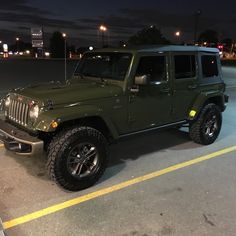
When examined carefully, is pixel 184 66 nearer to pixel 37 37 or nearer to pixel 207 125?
pixel 207 125

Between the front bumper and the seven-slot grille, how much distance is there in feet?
0.45

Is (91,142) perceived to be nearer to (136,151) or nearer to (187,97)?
(136,151)

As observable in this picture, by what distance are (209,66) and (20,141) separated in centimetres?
401

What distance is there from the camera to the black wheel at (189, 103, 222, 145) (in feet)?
21.5

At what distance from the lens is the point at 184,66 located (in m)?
6.10

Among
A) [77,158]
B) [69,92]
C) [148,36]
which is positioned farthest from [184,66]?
[148,36]

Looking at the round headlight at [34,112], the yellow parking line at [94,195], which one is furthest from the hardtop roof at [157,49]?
the yellow parking line at [94,195]

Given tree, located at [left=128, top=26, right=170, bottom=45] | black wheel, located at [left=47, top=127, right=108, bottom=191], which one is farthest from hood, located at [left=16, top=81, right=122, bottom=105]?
tree, located at [left=128, top=26, right=170, bottom=45]

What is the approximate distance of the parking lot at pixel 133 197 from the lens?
383 cm

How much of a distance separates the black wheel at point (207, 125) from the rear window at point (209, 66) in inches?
24.2

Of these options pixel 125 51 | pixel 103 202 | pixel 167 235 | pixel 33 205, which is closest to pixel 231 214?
pixel 167 235

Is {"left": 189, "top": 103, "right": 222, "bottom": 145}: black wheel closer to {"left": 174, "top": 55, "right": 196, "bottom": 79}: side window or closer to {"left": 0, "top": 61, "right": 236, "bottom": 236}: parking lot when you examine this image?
{"left": 0, "top": 61, "right": 236, "bottom": 236}: parking lot

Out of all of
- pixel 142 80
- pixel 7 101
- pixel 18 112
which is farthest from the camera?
pixel 7 101

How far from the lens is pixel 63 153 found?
14.7 feet
